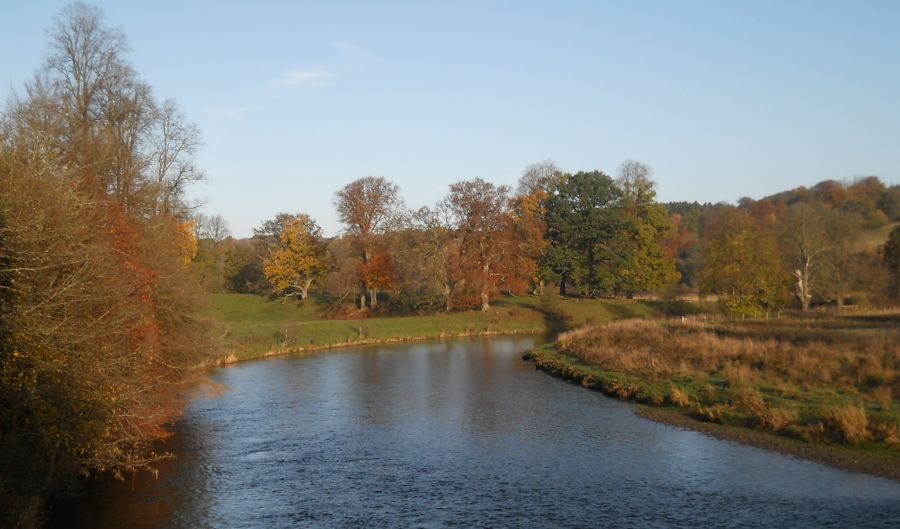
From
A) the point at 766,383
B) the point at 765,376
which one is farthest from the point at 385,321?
the point at 766,383

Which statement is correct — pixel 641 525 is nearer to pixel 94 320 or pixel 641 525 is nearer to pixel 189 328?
pixel 94 320

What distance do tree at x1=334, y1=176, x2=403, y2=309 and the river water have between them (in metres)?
37.0

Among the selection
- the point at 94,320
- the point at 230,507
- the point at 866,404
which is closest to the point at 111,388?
the point at 94,320

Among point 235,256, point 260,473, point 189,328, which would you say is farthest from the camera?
point 235,256

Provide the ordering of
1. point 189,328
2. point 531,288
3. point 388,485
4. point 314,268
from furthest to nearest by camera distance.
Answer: point 531,288, point 314,268, point 189,328, point 388,485

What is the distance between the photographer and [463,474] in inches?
695

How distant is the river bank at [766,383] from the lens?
18.4 meters

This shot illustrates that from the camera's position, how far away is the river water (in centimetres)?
1438

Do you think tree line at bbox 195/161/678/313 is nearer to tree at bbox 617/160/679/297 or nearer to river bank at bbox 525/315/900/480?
tree at bbox 617/160/679/297

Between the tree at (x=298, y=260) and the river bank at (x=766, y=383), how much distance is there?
1493 inches

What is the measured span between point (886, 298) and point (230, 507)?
56285 millimetres

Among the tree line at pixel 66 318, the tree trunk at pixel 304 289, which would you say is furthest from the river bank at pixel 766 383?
the tree trunk at pixel 304 289

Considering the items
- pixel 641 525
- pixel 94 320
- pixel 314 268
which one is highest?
pixel 314 268

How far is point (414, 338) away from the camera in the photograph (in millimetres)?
54594
